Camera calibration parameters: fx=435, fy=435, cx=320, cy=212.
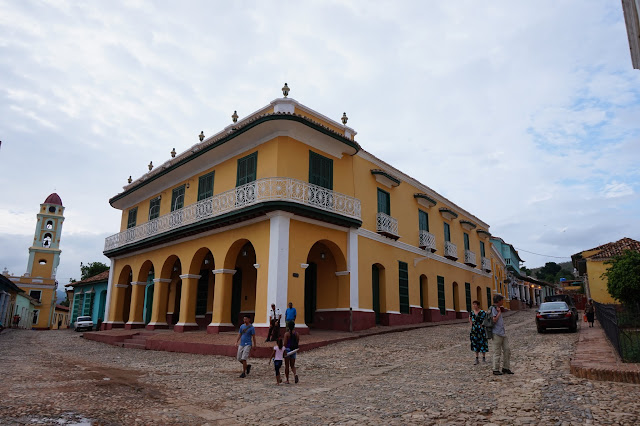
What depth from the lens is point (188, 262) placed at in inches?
729

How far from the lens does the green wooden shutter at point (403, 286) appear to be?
66.1ft

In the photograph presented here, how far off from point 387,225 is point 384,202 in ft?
4.47

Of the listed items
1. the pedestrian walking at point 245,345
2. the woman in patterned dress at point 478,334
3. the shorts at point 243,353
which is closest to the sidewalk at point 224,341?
the pedestrian walking at point 245,345

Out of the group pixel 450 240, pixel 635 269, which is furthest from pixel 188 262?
pixel 635 269

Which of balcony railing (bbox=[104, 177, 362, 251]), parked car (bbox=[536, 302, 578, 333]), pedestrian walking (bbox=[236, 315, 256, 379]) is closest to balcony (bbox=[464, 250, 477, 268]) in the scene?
parked car (bbox=[536, 302, 578, 333])

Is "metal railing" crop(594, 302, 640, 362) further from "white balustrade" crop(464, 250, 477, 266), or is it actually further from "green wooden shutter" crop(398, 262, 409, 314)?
"white balustrade" crop(464, 250, 477, 266)

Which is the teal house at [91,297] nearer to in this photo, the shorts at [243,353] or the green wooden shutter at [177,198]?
the green wooden shutter at [177,198]

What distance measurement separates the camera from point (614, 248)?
27062 mm

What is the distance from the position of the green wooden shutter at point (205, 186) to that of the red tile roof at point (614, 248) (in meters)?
23.6

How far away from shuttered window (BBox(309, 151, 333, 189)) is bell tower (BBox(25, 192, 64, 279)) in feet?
150

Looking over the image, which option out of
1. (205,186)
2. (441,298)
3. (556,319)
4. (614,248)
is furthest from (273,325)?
(614,248)

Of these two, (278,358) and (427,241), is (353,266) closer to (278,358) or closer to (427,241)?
(427,241)

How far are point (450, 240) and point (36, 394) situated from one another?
23324mm

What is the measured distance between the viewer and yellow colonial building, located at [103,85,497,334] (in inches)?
592
